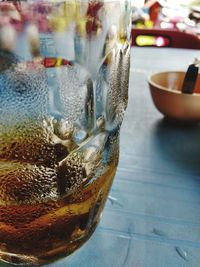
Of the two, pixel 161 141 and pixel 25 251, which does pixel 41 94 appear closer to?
pixel 25 251

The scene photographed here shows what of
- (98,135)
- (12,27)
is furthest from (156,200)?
(12,27)

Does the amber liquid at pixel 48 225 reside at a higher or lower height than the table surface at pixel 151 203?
higher

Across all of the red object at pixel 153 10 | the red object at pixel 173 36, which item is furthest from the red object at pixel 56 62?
the red object at pixel 153 10

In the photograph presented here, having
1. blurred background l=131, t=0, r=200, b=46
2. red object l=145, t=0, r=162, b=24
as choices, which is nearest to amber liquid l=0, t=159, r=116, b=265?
blurred background l=131, t=0, r=200, b=46

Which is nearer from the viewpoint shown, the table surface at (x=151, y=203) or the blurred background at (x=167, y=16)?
the table surface at (x=151, y=203)

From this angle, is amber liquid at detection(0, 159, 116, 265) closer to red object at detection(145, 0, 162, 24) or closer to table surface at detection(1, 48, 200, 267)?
table surface at detection(1, 48, 200, 267)

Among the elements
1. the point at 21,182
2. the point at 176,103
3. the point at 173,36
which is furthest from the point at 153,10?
the point at 21,182

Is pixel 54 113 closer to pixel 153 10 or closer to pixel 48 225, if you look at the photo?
pixel 48 225

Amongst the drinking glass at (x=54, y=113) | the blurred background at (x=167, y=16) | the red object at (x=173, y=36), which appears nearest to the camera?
the drinking glass at (x=54, y=113)

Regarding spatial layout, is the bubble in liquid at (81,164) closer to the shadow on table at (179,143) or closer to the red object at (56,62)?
the red object at (56,62)
